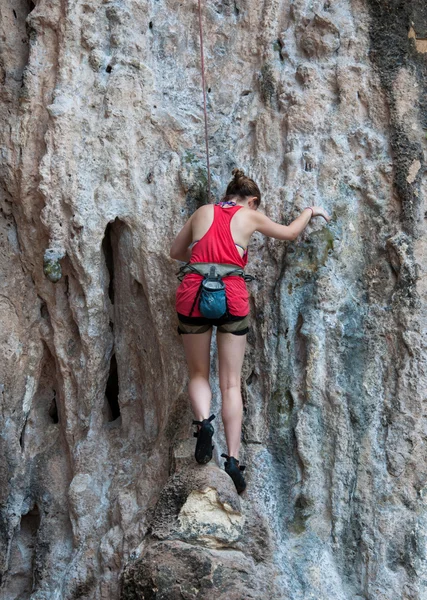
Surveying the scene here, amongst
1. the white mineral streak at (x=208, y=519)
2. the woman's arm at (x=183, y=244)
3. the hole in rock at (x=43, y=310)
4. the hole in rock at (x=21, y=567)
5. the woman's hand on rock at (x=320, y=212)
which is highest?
the woman's hand on rock at (x=320, y=212)

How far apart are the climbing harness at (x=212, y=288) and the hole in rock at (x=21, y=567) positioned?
6.71ft

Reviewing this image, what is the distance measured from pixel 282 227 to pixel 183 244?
56 centimetres

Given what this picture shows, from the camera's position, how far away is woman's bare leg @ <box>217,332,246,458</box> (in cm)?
402

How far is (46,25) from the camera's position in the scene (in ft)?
16.5

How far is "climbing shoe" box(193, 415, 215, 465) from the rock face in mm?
85

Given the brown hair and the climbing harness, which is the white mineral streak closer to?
the climbing harness

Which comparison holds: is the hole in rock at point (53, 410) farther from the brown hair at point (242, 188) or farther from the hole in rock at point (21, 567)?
the brown hair at point (242, 188)

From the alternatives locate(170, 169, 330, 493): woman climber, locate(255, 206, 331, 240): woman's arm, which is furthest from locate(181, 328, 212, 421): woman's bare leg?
locate(255, 206, 331, 240): woman's arm

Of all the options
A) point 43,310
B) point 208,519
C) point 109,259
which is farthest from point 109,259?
point 208,519

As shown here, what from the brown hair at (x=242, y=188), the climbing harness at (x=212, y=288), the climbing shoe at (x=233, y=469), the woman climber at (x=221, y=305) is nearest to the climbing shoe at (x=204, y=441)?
the woman climber at (x=221, y=305)

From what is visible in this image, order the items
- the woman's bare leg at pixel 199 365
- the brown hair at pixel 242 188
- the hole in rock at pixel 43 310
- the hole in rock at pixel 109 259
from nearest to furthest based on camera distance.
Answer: the woman's bare leg at pixel 199 365 < the brown hair at pixel 242 188 < the hole in rock at pixel 109 259 < the hole in rock at pixel 43 310

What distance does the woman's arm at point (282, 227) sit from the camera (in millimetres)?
4164

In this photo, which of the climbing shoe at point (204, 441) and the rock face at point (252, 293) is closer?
the climbing shoe at point (204, 441)

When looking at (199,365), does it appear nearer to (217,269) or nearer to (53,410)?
(217,269)
